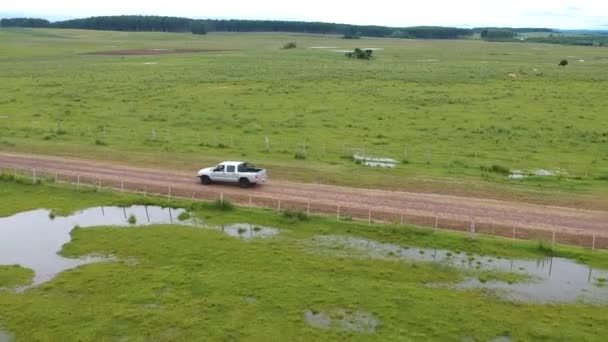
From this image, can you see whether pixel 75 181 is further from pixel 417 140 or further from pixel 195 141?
pixel 417 140

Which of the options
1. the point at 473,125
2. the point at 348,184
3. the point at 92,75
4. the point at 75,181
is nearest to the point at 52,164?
the point at 75,181

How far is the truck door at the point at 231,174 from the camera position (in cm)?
3384

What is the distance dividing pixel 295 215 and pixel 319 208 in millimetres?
1839

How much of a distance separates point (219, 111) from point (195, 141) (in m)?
15.4

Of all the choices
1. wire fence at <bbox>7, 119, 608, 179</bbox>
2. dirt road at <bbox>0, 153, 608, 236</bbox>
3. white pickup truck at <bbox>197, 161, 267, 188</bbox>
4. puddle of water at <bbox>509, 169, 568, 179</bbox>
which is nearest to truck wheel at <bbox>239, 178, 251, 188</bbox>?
white pickup truck at <bbox>197, 161, 267, 188</bbox>

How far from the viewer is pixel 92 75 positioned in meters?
93.0

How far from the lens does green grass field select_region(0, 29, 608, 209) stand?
3747cm

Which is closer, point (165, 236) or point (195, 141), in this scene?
point (165, 236)

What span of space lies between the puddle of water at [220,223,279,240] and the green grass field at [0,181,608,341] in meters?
0.63

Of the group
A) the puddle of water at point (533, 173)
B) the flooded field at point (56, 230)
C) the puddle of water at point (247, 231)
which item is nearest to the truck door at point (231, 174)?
the flooded field at point (56, 230)

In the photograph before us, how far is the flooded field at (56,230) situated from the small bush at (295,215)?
144 cm

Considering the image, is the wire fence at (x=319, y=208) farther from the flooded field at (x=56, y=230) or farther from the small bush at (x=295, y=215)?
the flooded field at (x=56, y=230)

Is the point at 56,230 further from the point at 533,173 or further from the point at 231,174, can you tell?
the point at 533,173

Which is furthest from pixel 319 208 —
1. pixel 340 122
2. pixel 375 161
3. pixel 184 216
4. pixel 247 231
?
pixel 340 122
